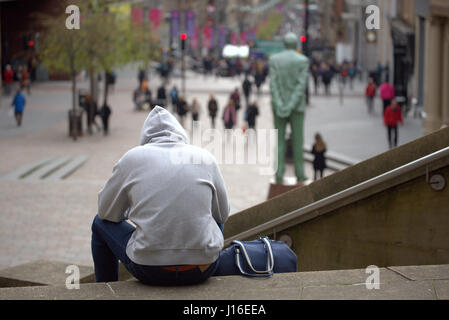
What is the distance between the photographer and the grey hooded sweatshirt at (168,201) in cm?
513

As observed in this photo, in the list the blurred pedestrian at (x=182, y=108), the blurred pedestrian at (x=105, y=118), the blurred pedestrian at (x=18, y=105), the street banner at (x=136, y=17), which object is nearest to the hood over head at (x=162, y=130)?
the blurred pedestrian at (x=105, y=118)

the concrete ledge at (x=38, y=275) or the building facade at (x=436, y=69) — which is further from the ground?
the building facade at (x=436, y=69)

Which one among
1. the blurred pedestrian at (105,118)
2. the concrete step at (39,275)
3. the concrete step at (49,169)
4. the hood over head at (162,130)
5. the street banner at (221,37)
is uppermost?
the street banner at (221,37)

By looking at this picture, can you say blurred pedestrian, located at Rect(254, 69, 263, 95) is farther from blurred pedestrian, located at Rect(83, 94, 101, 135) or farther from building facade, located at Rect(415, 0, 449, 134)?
building facade, located at Rect(415, 0, 449, 134)

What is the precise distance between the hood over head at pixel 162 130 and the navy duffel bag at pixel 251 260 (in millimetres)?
751

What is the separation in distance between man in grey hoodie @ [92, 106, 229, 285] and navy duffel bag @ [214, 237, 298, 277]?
203mm

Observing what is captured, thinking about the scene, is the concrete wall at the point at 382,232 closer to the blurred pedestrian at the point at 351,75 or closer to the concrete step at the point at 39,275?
the concrete step at the point at 39,275

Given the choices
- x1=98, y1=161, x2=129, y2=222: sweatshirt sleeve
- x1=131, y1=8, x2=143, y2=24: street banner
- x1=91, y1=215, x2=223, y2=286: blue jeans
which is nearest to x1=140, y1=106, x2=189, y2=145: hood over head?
x1=98, y1=161, x2=129, y2=222: sweatshirt sleeve

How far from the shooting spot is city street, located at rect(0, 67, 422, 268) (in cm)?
1430

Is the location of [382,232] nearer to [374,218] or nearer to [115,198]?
[374,218]

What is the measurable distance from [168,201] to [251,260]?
72cm

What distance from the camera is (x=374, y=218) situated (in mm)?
7629

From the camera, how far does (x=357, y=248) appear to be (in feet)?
25.6
